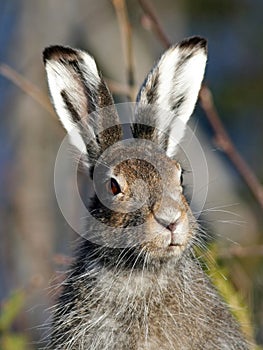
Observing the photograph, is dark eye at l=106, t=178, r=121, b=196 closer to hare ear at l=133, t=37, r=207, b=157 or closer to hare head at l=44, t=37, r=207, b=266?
hare head at l=44, t=37, r=207, b=266

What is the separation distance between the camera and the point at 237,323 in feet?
21.1

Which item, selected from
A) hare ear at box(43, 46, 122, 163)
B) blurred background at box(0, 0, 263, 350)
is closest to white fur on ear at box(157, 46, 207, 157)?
hare ear at box(43, 46, 122, 163)

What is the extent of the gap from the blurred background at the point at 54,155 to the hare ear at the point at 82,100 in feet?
2.64

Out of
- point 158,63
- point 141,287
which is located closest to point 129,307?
point 141,287

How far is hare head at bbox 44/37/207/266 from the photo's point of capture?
5574 mm

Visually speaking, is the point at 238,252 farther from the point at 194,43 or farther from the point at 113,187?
the point at 194,43

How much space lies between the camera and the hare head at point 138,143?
5.57 m

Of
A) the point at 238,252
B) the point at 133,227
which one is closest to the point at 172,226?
the point at 133,227

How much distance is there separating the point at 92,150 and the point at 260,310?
6.06 feet

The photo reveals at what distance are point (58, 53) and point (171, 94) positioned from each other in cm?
71

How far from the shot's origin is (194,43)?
6.11 meters

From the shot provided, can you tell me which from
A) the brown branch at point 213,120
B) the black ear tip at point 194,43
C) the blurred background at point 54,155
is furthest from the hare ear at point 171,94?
the brown branch at point 213,120

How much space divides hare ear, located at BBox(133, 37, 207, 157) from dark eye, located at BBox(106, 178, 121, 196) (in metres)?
0.34

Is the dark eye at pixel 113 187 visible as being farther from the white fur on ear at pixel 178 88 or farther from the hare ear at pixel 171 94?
the white fur on ear at pixel 178 88
